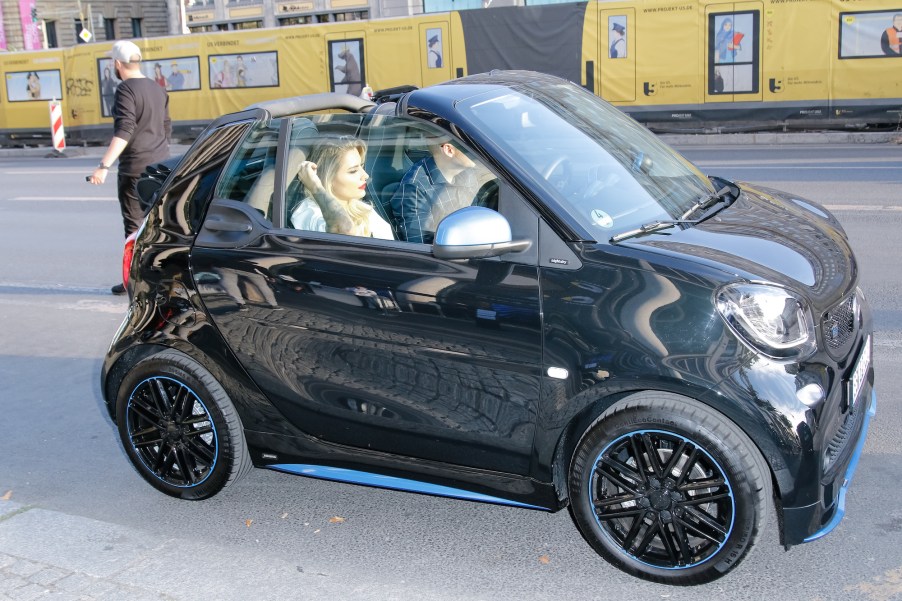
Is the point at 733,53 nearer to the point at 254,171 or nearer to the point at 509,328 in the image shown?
the point at 254,171

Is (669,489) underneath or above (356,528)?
above

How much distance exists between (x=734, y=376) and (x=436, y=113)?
1.49m

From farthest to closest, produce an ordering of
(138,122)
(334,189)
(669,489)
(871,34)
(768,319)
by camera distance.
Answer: (871,34) < (138,122) < (334,189) < (669,489) < (768,319)

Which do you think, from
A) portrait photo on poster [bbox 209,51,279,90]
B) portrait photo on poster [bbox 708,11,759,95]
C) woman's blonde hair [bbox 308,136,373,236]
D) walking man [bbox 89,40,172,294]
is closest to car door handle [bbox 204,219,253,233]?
woman's blonde hair [bbox 308,136,373,236]

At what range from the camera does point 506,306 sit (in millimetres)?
3502

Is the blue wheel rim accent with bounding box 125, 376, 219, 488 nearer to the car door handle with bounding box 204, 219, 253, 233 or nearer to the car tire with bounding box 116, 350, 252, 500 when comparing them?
the car tire with bounding box 116, 350, 252, 500

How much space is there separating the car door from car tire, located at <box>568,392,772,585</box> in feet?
0.99

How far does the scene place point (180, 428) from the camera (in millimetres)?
4328

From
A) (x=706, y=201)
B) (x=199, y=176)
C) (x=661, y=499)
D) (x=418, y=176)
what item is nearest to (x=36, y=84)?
(x=199, y=176)

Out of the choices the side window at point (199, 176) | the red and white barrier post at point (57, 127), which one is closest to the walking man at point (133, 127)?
the side window at point (199, 176)

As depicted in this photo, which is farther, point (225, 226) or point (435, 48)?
point (435, 48)

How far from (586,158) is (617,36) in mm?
18320

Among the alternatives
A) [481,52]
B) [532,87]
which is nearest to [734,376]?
[532,87]

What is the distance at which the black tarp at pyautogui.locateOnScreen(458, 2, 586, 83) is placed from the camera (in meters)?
21.9
